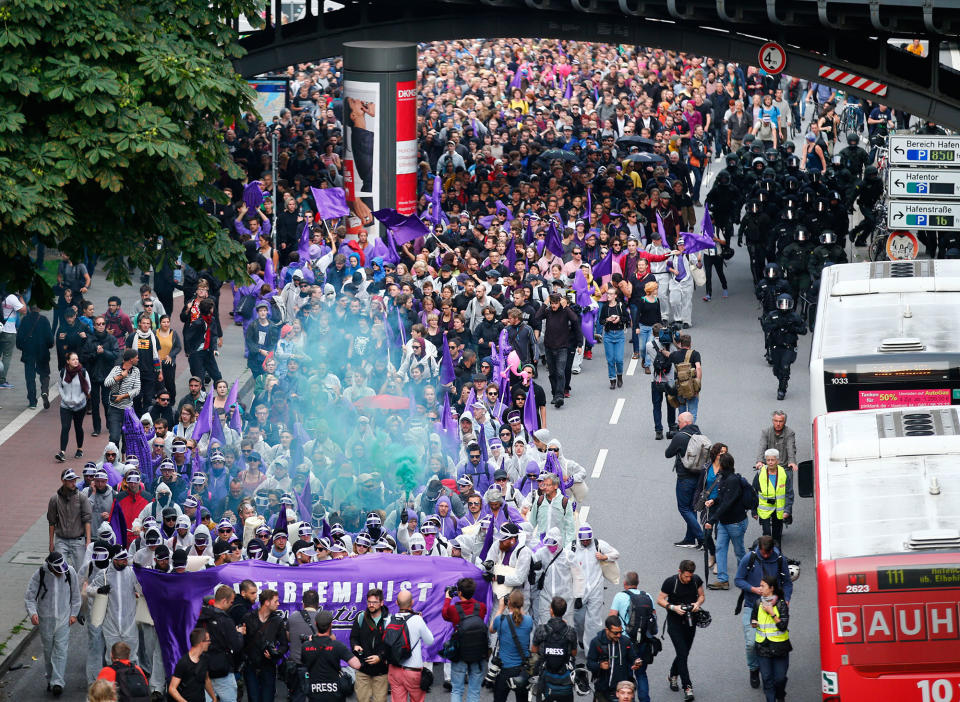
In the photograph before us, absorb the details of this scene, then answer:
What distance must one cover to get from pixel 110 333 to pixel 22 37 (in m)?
7.34

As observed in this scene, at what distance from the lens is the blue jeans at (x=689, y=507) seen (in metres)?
20.7

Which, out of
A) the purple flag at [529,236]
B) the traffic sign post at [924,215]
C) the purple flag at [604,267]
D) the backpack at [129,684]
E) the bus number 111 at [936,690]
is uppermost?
the traffic sign post at [924,215]

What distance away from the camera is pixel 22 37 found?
1805 centimetres

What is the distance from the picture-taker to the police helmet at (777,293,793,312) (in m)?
25.9

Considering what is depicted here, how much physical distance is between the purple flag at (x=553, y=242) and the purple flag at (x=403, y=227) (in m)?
2.27

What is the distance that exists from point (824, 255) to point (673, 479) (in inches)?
278

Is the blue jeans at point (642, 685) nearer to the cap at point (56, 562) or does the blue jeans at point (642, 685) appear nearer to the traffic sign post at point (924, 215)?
the cap at point (56, 562)

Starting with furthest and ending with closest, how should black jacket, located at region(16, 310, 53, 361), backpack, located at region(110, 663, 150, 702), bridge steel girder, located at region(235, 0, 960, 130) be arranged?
1. bridge steel girder, located at region(235, 0, 960, 130)
2. black jacket, located at region(16, 310, 53, 361)
3. backpack, located at region(110, 663, 150, 702)

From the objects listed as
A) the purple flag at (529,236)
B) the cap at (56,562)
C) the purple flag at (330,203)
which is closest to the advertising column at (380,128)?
the purple flag at (330,203)

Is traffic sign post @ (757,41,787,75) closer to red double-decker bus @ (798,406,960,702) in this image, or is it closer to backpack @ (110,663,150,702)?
red double-decker bus @ (798,406,960,702)

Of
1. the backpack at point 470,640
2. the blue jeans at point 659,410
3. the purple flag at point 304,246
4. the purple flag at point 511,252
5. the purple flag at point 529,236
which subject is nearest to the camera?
the backpack at point 470,640

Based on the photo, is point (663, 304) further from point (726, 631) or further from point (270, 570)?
point (270, 570)

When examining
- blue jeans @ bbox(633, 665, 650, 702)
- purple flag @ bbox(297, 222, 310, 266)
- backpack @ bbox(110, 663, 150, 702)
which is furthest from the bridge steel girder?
backpack @ bbox(110, 663, 150, 702)

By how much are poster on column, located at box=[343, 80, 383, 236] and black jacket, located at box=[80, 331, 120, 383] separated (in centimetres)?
1096
